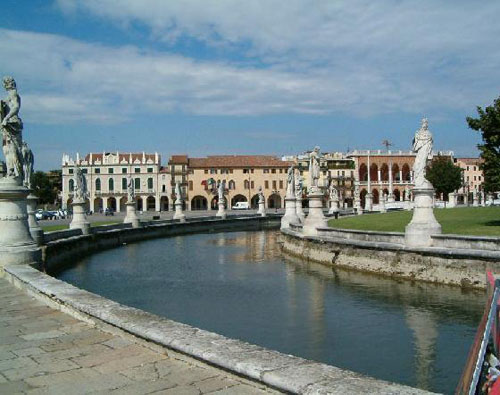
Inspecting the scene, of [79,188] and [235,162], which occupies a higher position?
[235,162]

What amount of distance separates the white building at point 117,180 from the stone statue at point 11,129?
90638mm

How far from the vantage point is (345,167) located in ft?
361

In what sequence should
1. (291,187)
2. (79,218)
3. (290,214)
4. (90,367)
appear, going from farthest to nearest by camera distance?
(291,187), (290,214), (79,218), (90,367)

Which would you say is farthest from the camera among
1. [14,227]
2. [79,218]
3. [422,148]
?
[79,218]

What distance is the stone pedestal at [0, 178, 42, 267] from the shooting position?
1169 centimetres

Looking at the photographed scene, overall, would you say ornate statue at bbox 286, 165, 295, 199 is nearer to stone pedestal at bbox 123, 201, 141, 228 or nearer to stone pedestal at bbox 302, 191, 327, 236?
stone pedestal at bbox 123, 201, 141, 228

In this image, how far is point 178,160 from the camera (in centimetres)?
10625

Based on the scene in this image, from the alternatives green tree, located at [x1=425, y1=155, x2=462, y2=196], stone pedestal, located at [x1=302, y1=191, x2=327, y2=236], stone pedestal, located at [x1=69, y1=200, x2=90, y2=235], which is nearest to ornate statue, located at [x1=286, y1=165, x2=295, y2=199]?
stone pedestal, located at [x1=302, y1=191, x2=327, y2=236]

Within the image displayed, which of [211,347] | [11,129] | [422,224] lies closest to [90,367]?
[211,347]

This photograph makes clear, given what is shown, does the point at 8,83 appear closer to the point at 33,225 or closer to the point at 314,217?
the point at 33,225

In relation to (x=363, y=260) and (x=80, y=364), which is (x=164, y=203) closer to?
(x=363, y=260)

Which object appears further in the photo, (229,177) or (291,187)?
(229,177)

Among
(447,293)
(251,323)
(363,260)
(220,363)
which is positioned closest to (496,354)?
(220,363)

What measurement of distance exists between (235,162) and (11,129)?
94.4 m
